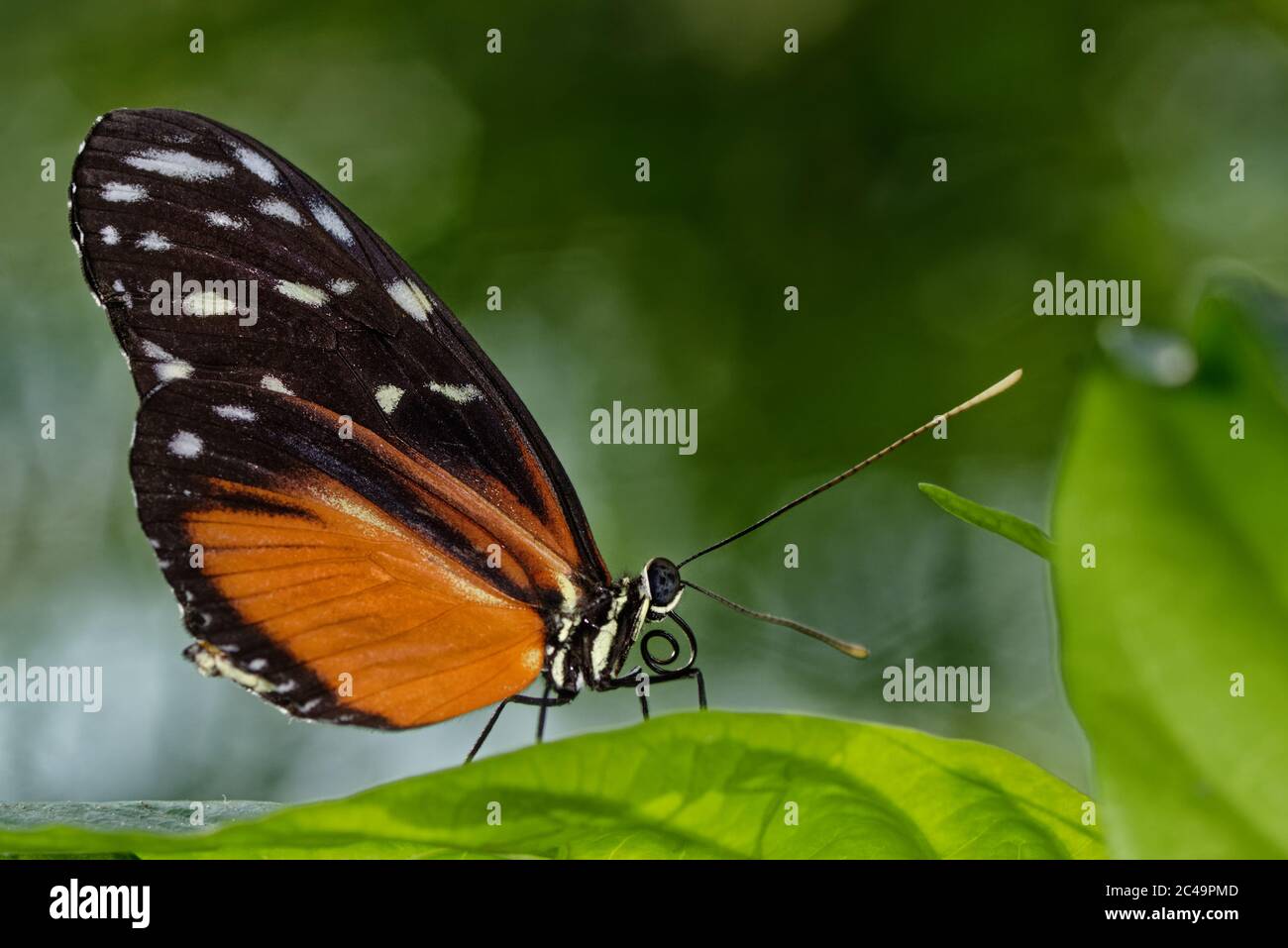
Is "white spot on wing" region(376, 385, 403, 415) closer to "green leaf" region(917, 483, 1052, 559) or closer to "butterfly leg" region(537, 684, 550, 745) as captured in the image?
"butterfly leg" region(537, 684, 550, 745)

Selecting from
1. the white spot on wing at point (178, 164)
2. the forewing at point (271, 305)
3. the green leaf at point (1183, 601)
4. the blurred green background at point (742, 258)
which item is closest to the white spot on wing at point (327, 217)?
the forewing at point (271, 305)

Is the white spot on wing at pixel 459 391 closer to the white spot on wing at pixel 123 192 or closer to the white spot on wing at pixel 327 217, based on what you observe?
the white spot on wing at pixel 327 217

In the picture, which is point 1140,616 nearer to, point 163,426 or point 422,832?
point 422,832

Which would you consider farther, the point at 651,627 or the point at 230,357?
the point at 651,627

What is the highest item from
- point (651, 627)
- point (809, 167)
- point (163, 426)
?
point (809, 167)

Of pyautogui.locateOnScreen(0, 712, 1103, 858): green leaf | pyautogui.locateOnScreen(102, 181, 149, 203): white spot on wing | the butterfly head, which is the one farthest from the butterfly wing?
pyautogui.locateOnScreen(0, 712, 1103, 858): green leaf

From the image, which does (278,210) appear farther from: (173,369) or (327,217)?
(173,369)

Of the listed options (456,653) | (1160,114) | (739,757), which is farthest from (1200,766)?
(1160,114)
